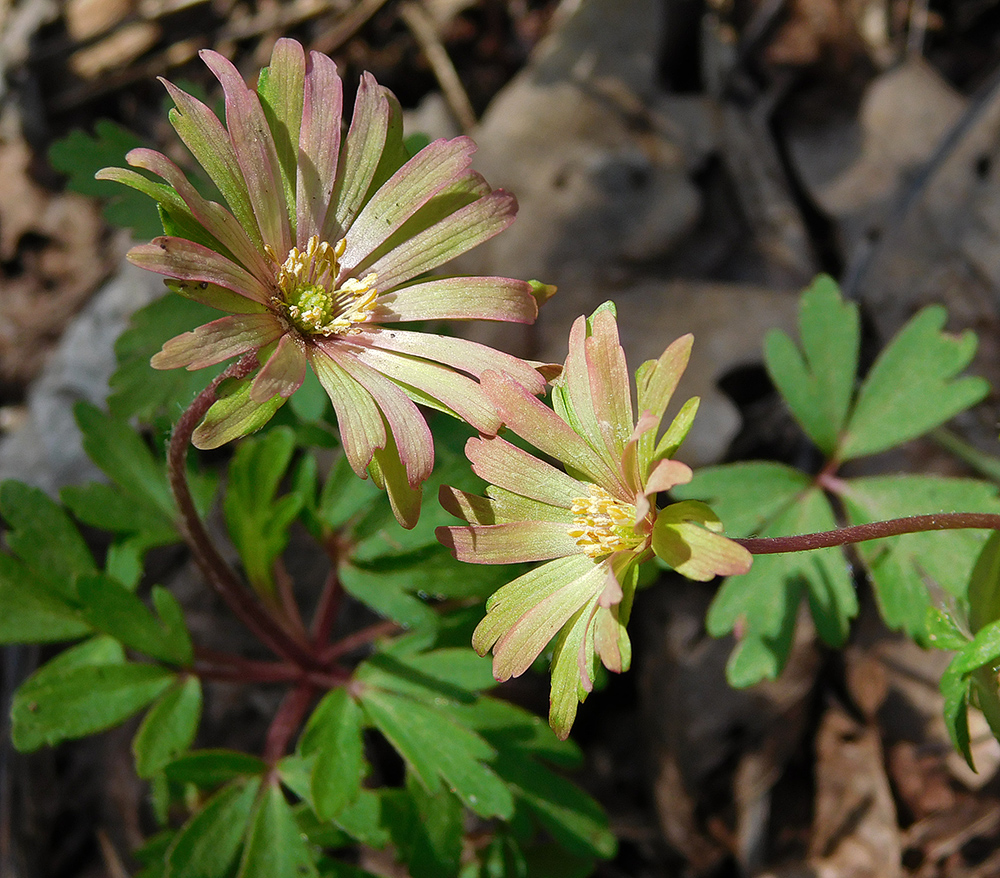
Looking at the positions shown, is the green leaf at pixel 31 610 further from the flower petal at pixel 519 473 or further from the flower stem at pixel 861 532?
the flower stem at pixel 861 532

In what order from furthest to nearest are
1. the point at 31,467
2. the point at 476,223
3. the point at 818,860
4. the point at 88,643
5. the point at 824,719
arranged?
the point at 31,467 → the point at 824,719 → the point at 818,860 → the point at 88,643 → the point at 476,223

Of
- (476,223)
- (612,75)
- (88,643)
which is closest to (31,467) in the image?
(88,643)

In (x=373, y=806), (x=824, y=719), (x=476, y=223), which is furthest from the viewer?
(x=824, y=719)

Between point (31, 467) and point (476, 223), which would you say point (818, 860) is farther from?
point (31, 467)

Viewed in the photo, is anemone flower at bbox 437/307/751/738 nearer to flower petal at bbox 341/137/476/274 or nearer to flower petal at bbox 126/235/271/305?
flower petal at bbox 341/137/476/274

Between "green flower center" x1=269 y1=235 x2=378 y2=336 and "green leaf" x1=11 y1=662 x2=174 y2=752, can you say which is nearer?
"green flower center" x1=269 y1=235 x2=378 y2=336

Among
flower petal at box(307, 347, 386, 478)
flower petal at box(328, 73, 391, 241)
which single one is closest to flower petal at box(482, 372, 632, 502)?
flower petal at box(307, 347, 386, 478)

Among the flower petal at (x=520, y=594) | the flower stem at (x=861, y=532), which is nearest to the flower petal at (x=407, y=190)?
the flower petal at (x=520, y=594)

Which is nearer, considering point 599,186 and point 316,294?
point 316,294
